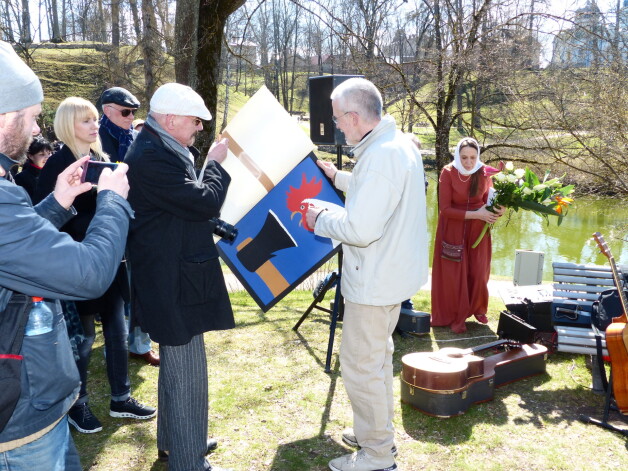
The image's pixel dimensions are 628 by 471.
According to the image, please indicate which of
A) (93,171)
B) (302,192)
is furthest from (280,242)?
(93,171)

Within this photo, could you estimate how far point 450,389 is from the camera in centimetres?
370

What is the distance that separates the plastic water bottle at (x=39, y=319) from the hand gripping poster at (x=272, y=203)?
8.27ft

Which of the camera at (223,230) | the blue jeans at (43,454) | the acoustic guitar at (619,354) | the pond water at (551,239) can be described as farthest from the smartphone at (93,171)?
the pond water at (551,239)

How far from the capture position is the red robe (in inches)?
211

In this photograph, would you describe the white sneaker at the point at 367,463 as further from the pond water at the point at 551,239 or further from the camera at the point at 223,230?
the pond water at the point at 551,239

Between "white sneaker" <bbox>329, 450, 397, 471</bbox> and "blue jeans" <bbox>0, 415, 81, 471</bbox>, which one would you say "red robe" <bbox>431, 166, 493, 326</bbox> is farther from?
"blue jeans" <bbox>0, 415, 81, 471</bbox>

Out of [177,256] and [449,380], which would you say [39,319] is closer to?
[177,256]

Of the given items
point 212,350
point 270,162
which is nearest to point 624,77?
point 270,162

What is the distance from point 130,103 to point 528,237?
52.2 feet

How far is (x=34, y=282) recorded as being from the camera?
1434 mm

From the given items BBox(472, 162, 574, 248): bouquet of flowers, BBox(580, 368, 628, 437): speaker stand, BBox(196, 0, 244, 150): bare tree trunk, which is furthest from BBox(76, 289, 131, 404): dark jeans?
BBox(196, 0, 244, 150): bare tree trunk

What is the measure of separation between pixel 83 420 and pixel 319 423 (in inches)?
58.1

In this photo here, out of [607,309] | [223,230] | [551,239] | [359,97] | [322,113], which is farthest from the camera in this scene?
[551,239]

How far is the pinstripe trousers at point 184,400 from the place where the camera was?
2811 millimetres
